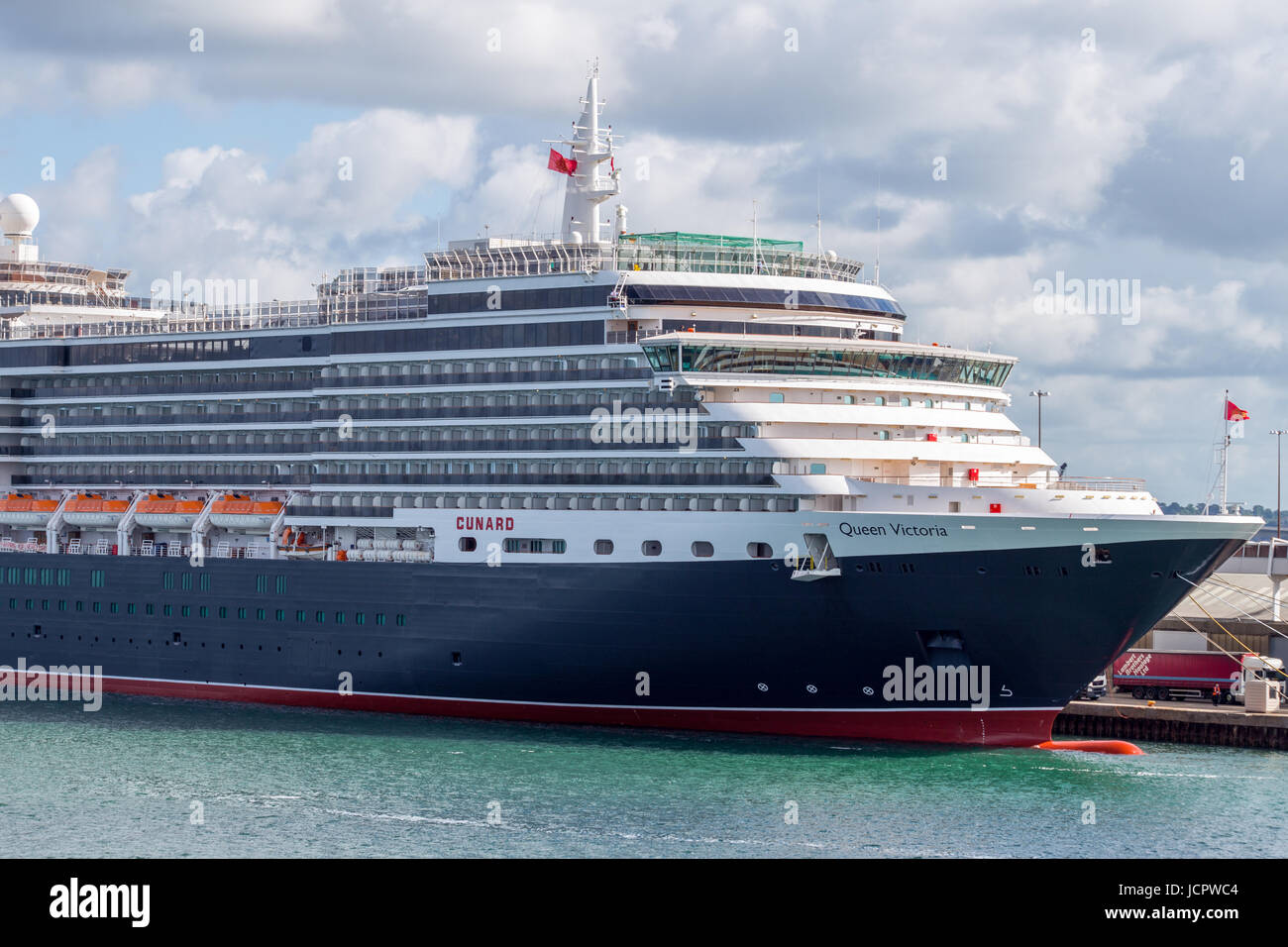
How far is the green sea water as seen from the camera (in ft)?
109

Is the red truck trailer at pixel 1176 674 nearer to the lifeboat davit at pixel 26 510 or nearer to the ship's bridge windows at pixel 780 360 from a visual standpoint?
the ship's bridge windows at pixel 780 360

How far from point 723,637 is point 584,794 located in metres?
6.71

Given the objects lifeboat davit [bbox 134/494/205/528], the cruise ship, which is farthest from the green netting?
lifeboat davit [bbox 134/494/205/528]

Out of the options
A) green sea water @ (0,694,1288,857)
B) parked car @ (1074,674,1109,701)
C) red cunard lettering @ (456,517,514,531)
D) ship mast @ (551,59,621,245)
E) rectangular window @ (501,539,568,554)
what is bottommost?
green sea water @ (0,694,1288,857)

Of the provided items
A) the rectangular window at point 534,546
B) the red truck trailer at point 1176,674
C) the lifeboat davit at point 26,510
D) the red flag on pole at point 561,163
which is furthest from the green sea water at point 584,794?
the red flag on pole at point 561,163

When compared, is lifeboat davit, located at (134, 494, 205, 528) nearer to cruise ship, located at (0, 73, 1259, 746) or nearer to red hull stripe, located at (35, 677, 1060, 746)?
cruise ship, located at (0, 73, 1259, 746)

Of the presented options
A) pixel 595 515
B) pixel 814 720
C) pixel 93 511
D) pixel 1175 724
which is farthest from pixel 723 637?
pixel 93 511

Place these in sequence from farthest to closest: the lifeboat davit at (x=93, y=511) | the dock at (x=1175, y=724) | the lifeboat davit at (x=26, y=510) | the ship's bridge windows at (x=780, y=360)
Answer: the lifeboat davit at (x=26, y=510) < the lifeboat davit at (x=93, y=511) < the dock at (x=1175, y=724) < the ship's bridge windows at (x=780, y=360)

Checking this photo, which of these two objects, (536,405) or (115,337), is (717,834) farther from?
(115,337)

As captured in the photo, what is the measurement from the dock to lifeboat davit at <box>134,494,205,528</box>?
89.5 feet

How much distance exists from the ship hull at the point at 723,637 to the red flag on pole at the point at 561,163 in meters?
13.2

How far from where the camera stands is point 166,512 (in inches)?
2029

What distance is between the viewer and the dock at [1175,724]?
154ft

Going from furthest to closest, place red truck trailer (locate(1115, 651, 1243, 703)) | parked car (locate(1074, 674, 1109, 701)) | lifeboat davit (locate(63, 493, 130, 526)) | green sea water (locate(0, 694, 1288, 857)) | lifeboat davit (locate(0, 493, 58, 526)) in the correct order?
lifeboat davit (locate(0, 493, 58, 526)), lifeboat davit (locate(63, 493, 130, 526)), red truck trailer (locate(1115, 651, 1243, 703)), parked car (locate(1074, 674, 1109, 701)), green sea water (locate(0, 694, 1288, 857))
